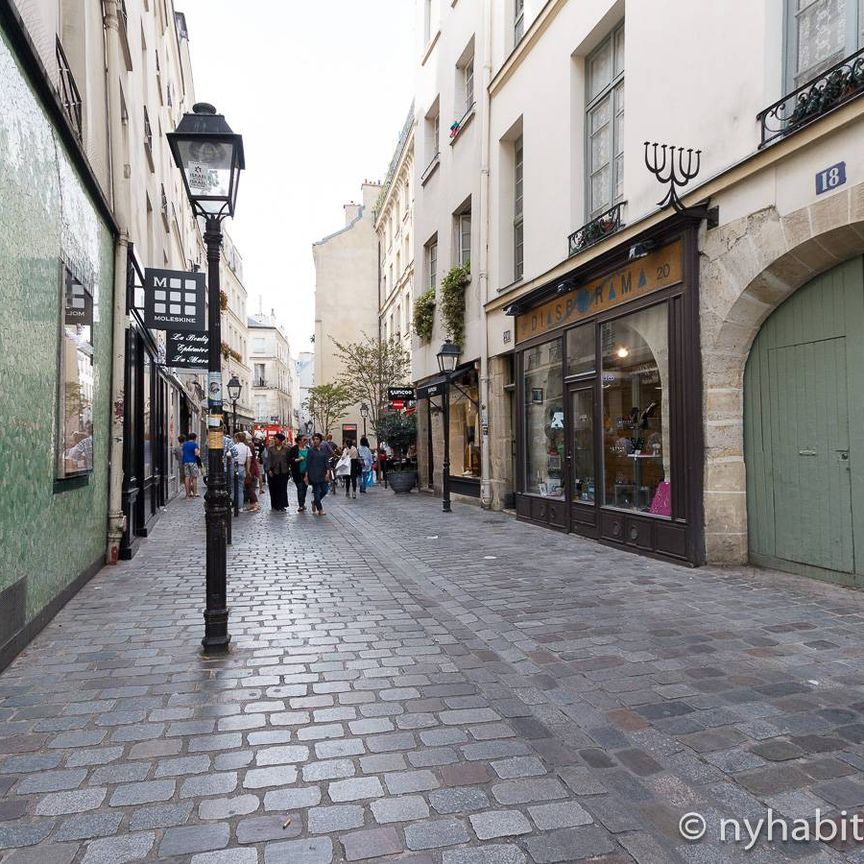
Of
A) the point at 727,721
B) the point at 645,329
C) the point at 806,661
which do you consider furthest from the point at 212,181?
the point at 645,329

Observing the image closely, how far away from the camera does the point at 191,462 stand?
1722cm

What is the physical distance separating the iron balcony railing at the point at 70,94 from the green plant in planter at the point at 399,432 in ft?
46.2

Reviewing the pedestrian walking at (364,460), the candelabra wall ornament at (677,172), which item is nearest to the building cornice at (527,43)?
the candelabra wall ornament at (677,172)

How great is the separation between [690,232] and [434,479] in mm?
11556

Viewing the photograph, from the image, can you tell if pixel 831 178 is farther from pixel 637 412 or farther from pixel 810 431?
pixel 637 412

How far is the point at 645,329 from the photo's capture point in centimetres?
811

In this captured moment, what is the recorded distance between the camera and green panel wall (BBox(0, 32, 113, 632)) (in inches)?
162

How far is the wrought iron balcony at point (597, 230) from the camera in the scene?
8.85m

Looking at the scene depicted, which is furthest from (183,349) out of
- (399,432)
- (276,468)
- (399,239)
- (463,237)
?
(399,239)

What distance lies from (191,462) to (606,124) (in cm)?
1248

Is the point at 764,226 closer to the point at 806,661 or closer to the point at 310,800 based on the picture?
the point at 806,661

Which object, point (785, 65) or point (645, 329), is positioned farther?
point (645, 329)

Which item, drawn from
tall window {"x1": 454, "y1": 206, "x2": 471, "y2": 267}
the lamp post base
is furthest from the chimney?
the lamp post base

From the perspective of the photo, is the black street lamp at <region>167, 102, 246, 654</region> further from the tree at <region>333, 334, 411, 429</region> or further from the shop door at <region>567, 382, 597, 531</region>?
the tree at <region>333, 334, 411, 429</region>
